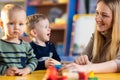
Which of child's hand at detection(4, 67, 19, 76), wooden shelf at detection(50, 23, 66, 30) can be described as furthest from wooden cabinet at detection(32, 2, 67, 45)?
child's hand at detection(4, 67, 19, 76)

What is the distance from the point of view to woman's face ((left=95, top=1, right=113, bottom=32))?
159 cm

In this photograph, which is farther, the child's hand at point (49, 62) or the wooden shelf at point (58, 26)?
the wooden shelf at point (58, 26)

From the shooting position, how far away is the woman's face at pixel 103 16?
1594mm

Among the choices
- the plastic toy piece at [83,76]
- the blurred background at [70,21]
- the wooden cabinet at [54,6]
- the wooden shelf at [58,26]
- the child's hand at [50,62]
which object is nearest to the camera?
the plastic toy piece at [83,76]

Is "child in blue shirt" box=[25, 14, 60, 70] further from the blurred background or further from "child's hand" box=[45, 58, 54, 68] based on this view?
the blurred background

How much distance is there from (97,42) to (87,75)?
2.05 feet

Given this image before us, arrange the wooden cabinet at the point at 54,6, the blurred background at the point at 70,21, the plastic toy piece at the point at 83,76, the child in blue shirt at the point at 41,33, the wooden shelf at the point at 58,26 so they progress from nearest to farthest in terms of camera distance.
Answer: the plastic toy piece at the point at 83,76
the child in blue shirt at the point at 41,33
the blurred background at the point at 70,21
the wooden shelf at the point at 58,26
the wooden cabinet at the point at 54,6

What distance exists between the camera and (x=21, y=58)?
53.6 inches

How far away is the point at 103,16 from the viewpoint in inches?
63.3

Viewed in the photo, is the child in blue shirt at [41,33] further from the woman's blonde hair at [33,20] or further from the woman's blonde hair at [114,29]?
the woman's blonde hair at [114,29]

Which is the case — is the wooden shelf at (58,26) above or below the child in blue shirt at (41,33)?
below

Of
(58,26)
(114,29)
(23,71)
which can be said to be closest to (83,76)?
(23,71)

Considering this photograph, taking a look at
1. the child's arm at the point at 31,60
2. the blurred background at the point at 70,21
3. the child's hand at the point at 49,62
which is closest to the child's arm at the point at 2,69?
the child's arm at the point at 31,60

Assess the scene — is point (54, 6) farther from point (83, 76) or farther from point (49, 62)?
point (83, 76)
